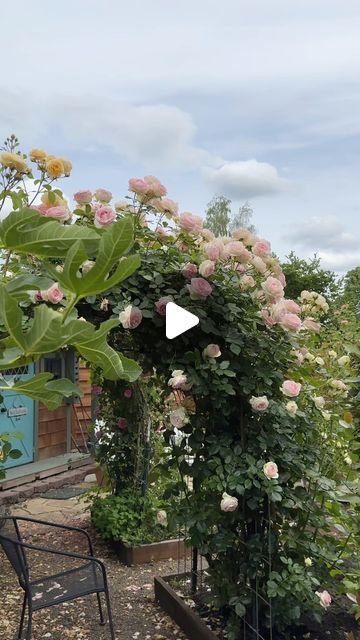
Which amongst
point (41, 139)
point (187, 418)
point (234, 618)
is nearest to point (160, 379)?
point (187, 418)

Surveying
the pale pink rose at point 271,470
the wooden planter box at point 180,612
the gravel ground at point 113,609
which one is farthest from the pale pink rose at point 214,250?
the gravel ground at point 113,609

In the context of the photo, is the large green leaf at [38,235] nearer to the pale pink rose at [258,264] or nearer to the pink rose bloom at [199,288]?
the pink rose bloom at [199,288]

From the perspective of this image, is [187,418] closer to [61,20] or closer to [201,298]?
[201,298]

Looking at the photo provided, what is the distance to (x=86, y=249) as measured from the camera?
0.63 m

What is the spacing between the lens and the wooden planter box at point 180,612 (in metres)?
2.83

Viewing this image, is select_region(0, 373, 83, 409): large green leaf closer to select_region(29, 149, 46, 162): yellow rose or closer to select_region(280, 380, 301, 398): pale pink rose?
select_region(29, 149, 46, 162): yellow rose

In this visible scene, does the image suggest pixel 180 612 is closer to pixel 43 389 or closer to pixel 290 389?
pixel 290 389

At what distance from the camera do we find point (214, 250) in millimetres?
2266

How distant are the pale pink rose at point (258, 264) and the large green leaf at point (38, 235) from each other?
1.76 meters

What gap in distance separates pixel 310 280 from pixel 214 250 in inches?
480

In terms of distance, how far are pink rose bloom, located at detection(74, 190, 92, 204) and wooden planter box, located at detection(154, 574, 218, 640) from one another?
2.04 metres

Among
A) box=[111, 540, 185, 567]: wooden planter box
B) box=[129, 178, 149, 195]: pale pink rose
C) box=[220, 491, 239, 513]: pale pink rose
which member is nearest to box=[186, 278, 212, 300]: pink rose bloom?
box=[129, 178, 149, 195]: pale pink rose

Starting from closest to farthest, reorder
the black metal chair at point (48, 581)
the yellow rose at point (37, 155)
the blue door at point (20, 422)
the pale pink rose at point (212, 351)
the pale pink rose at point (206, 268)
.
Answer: the yellow rose at point (37, 155) < the pale pink rose at point (206, 268) < the pale pink rose at point (212, 351) < the black metal chair at point (48, 581) < the blue door at point (20, 422)

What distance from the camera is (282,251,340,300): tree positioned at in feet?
45.4
